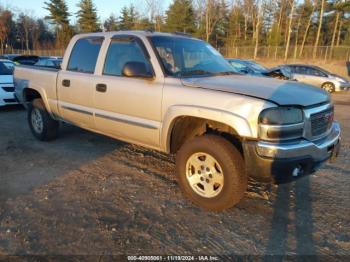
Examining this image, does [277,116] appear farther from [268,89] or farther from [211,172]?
[211,172]

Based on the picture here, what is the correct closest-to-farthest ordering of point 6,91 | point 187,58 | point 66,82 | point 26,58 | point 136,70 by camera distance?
1. point 136,70
2. point 187,58
3. point 66,82
4. point 6,91
5. point 26,58

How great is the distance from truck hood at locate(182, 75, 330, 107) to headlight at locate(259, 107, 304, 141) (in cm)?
10

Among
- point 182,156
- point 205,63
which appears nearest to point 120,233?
point 182,156

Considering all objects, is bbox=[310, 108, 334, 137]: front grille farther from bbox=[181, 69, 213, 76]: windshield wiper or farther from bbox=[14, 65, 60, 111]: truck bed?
bbox=[14, 65, 60, 111]: truck bed

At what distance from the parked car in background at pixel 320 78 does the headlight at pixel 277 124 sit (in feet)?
45.8

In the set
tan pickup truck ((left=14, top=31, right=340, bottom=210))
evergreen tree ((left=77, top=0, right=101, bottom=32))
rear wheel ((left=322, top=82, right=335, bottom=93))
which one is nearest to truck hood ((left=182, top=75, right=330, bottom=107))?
tan pickup truck ((left=14, top=31, right=340, bottom=210))

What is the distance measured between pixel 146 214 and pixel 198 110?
1259 mm

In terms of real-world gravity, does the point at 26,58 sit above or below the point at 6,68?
above

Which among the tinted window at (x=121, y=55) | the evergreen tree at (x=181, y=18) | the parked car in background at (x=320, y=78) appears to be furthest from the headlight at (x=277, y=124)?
the evergreen tree at (x=181, y=18)

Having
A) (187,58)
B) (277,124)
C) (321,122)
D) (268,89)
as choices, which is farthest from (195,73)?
(321,122)

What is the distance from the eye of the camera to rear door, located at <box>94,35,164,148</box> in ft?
13.3

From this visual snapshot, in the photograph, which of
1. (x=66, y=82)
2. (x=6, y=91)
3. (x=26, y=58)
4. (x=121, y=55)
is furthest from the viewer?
(x=26, y=58)

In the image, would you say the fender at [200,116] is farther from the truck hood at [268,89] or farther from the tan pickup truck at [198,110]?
the truck hood at [268,89]

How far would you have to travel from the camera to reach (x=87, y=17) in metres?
57.4
